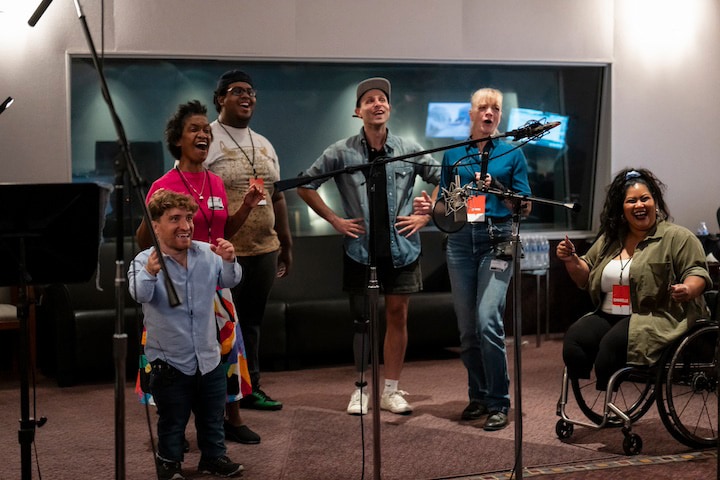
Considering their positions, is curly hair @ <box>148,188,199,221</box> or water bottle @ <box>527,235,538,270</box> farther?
water bottle @ <box>527,235,538,270</box>

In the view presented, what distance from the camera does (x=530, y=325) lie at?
7391 mm

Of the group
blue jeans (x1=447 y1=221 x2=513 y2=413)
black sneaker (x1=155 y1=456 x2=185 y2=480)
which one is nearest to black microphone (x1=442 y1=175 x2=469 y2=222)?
blue jeans (x1=447 y1=221 x2=513 y2=413)

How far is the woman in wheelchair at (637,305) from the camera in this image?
4.04 meters

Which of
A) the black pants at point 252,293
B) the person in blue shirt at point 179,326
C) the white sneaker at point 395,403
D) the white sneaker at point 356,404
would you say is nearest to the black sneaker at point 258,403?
the black pants at point 252,293

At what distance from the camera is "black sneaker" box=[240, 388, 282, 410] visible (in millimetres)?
4883

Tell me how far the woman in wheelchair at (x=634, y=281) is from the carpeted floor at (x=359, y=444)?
0.39 m

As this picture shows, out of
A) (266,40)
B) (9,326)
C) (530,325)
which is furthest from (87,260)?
(530,325)

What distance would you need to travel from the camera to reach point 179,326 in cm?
354

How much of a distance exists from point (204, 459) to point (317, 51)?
3.70 metres

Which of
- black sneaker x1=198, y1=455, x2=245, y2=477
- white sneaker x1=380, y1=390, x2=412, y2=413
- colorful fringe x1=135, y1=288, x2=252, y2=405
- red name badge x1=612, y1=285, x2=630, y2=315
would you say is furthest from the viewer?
white sneaker x1=380, y1=390, x2=412, y2=413

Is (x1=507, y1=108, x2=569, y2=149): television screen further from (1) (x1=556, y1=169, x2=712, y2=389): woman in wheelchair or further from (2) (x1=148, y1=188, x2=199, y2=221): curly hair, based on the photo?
(2) (x1=148, y1=188, x2=199, y2=221): curly hair

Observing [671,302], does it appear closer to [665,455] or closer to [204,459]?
[665,455]

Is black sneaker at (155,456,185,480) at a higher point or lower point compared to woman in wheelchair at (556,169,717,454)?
lower

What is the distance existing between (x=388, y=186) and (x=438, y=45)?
2.67 meters
